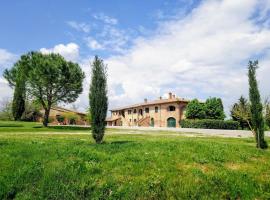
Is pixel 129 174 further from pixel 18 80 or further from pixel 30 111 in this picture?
pixel 30 111

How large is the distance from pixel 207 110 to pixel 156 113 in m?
20.0

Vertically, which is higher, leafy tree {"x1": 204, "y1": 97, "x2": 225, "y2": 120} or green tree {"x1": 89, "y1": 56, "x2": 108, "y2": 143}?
leafy tree {"x1": 204, "y1": 97, "x2": 225, "y2": 120}

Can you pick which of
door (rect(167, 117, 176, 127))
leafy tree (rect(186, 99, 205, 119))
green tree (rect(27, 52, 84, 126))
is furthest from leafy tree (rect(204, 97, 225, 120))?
green tree (rect(27, 52, 84, 126))

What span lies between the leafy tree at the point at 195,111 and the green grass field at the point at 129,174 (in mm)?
56818

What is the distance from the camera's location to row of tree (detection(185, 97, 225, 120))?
67500mm

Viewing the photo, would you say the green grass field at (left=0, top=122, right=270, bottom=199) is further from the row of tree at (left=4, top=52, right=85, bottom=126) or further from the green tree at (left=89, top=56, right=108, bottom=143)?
the row of tree at (left=4, top=52, right=85, bottom=126)

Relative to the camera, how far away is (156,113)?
84250 mm

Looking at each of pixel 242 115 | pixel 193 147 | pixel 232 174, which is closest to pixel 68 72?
pixel 242 115

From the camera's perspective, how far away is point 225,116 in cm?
6888

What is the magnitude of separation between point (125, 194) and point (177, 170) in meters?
2.20

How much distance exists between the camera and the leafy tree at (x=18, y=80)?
5038cm

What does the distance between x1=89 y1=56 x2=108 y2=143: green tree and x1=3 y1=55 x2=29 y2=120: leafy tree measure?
3895 cm

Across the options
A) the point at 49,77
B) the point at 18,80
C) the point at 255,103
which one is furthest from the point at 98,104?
the point at 18,80

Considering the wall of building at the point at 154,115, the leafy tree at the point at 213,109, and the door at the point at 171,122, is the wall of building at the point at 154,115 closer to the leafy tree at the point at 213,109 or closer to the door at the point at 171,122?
the door at the point at 171,122
